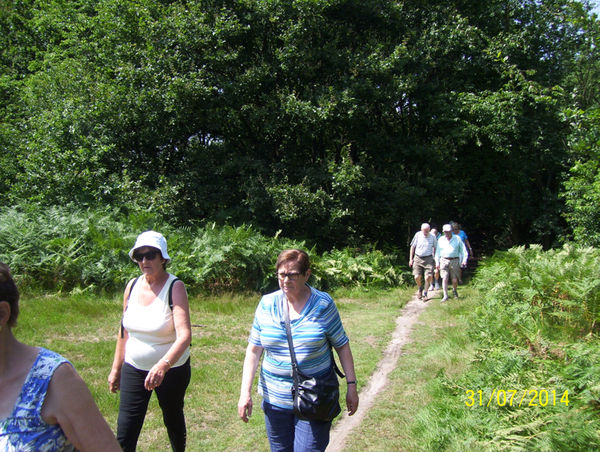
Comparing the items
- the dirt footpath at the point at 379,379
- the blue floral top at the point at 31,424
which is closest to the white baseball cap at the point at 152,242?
the blue floral top at the point at 31,424

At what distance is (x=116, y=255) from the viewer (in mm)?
10328

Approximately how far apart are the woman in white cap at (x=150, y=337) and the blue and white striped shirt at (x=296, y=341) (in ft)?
2.15

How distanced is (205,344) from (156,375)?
4353mm

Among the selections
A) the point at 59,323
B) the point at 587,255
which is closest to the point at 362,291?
the point at 587,255

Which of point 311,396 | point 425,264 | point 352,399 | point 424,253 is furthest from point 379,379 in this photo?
point 425,264

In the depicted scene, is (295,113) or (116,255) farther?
(295,113)

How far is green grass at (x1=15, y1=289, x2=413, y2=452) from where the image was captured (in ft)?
16.1

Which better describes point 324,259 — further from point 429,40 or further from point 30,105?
point 30,105

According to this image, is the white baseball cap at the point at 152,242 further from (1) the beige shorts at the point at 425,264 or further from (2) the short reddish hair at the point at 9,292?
(1) the beige shorts at the point at 425,264

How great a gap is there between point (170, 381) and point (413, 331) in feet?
19.9

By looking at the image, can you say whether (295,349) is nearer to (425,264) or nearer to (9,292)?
(9,292)

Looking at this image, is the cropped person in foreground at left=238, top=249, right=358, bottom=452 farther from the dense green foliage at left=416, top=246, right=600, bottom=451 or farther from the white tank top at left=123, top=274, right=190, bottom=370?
the dense green foliage at left=416, top=246, right=600, bottom=451

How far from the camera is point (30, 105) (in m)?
17.2

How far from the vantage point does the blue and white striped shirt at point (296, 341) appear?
3.17m
